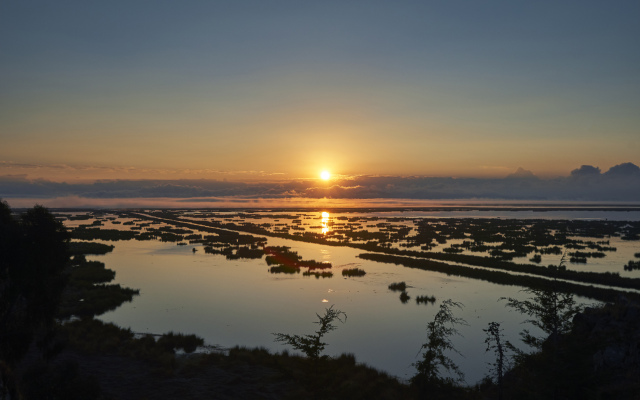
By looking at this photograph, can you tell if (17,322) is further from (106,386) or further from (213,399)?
(213,399)

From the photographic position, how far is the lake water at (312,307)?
22.4 m

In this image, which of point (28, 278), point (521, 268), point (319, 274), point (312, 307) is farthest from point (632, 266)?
point (28, 278)

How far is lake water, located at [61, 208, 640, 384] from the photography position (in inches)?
883

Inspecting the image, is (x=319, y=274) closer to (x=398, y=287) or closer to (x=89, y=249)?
(x=398, y=287)

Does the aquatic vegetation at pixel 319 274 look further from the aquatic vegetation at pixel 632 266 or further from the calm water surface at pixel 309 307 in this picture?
the aquatic vegetation at pixel 632 266

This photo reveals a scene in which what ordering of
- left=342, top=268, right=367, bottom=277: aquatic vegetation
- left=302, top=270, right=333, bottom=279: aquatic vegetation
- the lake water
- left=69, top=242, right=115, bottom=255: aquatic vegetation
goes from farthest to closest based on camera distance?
left=69, top=242, right=115, bottom=255: aquatic vegetation → left=342, top=268, right=367, bottom=277: aquatic vegetation → left=302, top=270, right=333, bottom=279: aquatic vegetation → the lake water

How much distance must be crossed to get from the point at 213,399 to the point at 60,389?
17.3 ft

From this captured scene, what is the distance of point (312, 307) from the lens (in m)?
30.1

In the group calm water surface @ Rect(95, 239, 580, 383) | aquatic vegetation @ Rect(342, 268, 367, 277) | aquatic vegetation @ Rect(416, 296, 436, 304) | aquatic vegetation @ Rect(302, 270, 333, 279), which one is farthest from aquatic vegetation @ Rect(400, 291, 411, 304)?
aquatic vegetation @ Rect(302, 270, 333, 279)

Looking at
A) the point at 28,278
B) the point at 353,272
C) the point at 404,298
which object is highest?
the point at 28,278

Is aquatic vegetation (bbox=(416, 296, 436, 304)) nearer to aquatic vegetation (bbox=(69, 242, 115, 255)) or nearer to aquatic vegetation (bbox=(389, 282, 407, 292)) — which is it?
aquatic vegetation (bbox=(389, 282, 407, 292))

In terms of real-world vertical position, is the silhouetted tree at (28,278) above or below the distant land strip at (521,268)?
above

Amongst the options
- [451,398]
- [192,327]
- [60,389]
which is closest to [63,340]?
[192,327]

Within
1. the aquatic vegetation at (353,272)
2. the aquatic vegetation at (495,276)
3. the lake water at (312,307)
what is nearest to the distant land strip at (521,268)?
the aquatic vegetation at (495,276)
